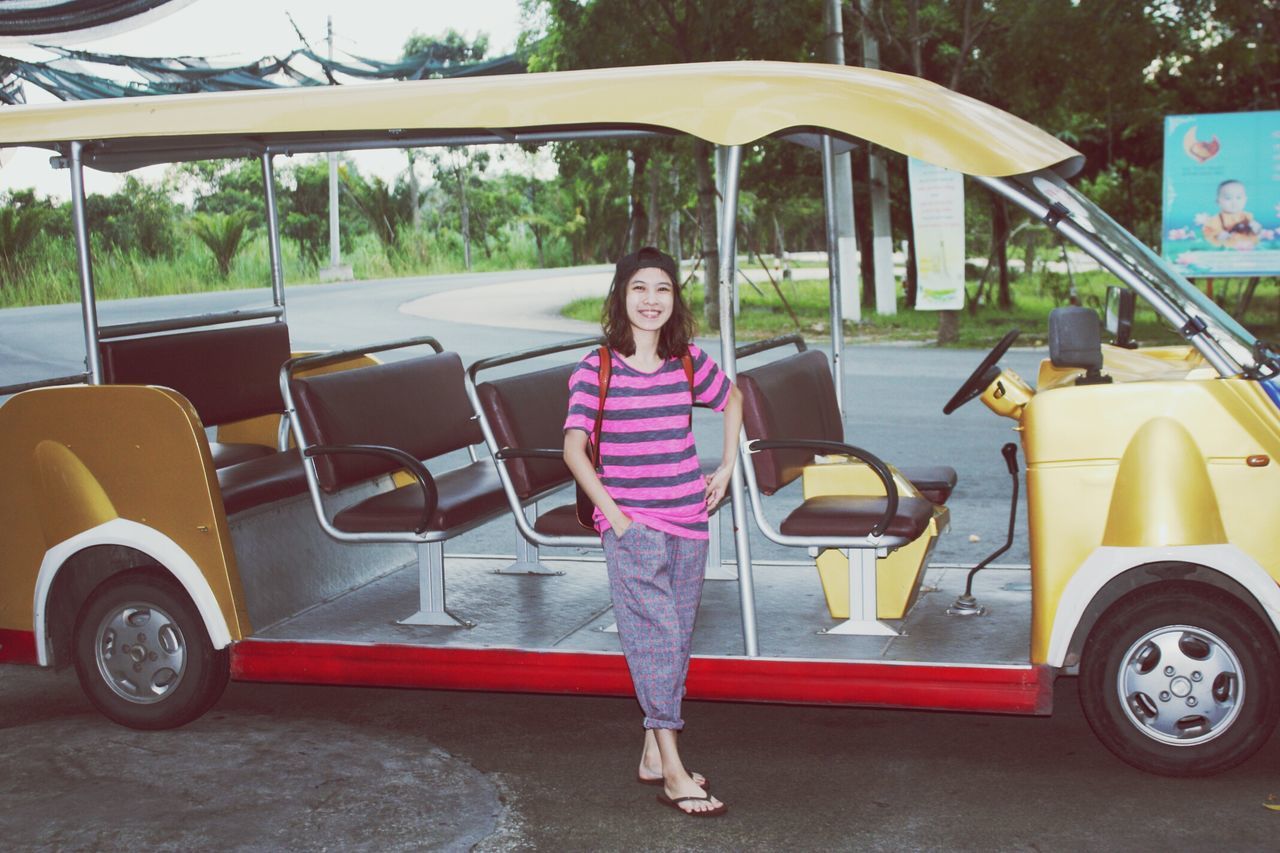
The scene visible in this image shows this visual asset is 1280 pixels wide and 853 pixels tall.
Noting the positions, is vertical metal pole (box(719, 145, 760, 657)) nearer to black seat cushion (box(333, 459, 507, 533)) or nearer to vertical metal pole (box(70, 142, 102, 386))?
black seat cushion (box(333, 459, 507, 533))

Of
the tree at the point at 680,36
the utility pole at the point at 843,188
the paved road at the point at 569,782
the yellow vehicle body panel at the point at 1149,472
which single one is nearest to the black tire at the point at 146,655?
the paved road at the point at 569,782

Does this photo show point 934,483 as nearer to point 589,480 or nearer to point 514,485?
point 514,485

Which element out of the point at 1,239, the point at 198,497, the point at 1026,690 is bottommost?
the point at 1026,690

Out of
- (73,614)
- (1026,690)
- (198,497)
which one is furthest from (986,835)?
(73,614)

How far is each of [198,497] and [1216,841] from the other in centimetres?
326

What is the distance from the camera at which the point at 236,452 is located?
7152 millimetres

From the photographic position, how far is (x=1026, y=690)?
14.4 ft

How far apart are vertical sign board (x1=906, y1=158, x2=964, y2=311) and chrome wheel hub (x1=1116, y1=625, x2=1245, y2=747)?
1411cm

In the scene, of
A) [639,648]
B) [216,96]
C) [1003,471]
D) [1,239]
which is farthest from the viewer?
[1003,471]

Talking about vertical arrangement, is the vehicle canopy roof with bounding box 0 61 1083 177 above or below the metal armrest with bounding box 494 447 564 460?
above

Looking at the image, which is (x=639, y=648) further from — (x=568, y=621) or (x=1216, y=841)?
(x=1216, y=841)

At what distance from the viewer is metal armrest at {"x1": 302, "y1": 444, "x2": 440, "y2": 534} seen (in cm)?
538

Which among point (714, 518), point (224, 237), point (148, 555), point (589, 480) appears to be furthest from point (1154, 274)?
point (224, 237)

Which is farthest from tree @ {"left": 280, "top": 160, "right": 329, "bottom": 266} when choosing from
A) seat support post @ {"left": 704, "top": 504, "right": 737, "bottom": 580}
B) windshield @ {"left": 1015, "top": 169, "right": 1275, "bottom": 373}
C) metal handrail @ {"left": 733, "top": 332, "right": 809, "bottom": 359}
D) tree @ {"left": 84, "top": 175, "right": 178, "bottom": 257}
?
windshield @ {"left": 1015, "top": 169, "right": 1275, "bottom": 373}
